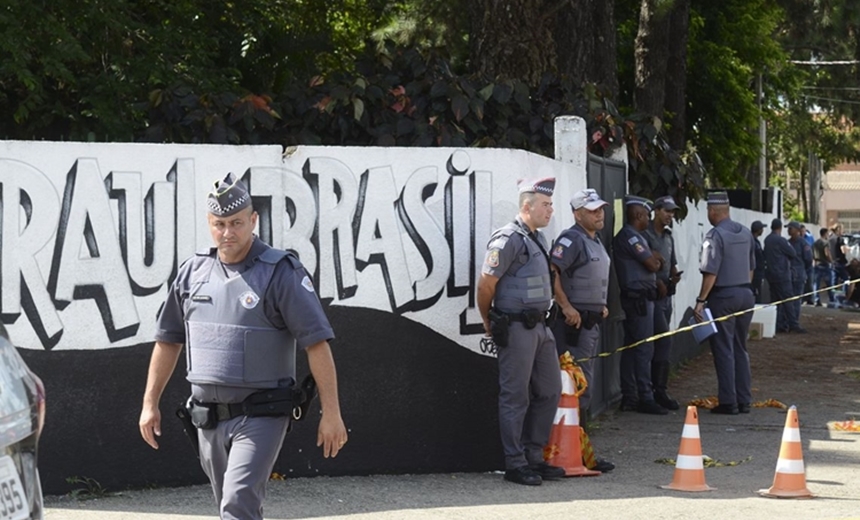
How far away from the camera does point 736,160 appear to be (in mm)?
25750

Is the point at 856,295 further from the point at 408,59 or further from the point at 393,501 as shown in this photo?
the point at 393,501

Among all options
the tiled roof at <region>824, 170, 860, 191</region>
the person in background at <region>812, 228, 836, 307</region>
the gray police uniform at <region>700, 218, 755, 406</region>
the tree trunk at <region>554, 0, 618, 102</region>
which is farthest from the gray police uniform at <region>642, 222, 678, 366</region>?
the tiled roof at <region>824, 170, 860, 191</region>

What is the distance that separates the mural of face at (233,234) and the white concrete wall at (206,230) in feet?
8.46

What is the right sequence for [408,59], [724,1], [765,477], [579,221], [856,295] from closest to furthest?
[765,477], [579,221], [408,59], [724,1], [856,295]

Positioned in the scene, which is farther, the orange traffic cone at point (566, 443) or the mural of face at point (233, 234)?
the orange traffic cone at point (566, 443)

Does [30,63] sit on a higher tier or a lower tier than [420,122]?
higher

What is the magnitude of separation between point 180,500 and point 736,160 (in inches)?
760

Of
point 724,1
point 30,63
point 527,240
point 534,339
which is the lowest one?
point 534,339

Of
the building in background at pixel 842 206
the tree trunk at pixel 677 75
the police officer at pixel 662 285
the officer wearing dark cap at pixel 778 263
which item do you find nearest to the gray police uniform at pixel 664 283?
the police officer at pixel 662 285

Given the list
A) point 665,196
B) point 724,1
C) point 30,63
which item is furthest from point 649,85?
point 30,63

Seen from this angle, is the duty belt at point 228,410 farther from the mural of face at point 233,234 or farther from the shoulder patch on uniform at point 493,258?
the shoulder patch on uniform at point 493,258

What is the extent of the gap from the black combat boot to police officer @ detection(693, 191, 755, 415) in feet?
A: 1.34

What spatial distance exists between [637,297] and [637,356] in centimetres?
61

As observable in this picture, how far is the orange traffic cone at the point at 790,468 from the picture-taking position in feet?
27.6
